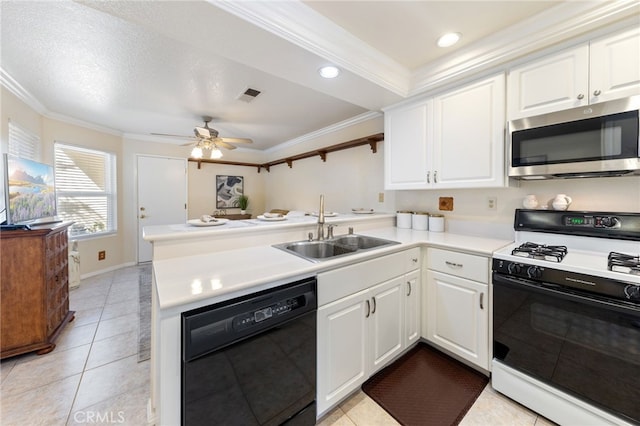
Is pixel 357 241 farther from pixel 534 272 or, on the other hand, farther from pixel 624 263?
pixel 624 263

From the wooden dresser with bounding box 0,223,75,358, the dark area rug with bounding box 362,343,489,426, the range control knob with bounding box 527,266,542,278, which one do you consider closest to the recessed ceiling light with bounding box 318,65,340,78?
the range control knob with bounding box 527,266,542,278

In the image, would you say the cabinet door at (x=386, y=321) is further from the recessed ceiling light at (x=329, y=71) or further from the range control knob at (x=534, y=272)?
the recessed ceiling light at (x=329, y=71)

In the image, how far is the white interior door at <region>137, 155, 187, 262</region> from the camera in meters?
4.49

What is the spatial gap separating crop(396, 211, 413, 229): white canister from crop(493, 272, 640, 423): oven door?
115 centimetres

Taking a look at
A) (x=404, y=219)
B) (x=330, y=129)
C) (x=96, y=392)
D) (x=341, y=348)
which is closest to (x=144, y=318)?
(x=96, y=392)

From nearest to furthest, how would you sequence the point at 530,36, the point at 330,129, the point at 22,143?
1. the point at 530,36
2. the point at 22,143
3. the point at 330,129

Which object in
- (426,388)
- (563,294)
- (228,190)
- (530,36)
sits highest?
(530,36)

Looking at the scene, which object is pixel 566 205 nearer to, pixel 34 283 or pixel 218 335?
pixel 218 335

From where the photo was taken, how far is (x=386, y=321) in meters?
1.69

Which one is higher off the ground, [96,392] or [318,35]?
[318,35]

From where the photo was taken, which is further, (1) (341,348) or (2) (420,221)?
(2) (420,221)

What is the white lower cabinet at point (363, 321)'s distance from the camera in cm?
133

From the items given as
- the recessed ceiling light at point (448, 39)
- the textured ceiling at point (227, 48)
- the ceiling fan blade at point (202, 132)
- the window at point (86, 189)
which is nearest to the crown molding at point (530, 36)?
A: the textured ceiling at point (227, 48)

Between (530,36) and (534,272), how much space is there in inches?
60.9
